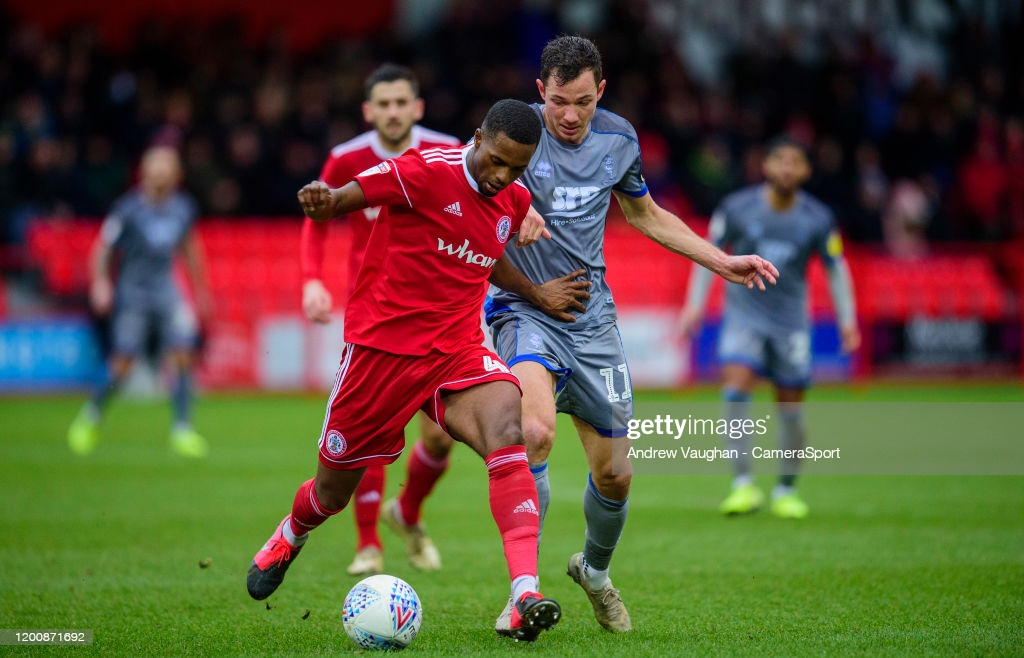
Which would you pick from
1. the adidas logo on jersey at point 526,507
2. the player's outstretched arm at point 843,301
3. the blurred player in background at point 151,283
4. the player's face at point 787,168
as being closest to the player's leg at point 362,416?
the adidas logo on jersey at point 526,507

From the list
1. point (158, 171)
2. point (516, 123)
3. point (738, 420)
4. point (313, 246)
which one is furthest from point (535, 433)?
point (158, 171)

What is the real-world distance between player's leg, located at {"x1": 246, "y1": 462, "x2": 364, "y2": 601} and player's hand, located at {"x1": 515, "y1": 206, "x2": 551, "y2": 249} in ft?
4.06

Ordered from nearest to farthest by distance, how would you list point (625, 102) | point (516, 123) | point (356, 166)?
point (516, 123)
point (356, 166)
point (625, 102)

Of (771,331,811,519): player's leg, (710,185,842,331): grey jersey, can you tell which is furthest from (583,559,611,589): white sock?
(710,185,842,331): grey jersey

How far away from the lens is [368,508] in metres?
6.95

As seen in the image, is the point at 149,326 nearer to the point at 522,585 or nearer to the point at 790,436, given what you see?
the point at 790,436

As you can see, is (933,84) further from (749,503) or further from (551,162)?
(551,162)

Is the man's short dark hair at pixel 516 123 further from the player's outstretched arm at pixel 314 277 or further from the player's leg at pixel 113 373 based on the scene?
the player's leg at pixel 113 373

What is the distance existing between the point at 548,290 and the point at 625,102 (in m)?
15.6

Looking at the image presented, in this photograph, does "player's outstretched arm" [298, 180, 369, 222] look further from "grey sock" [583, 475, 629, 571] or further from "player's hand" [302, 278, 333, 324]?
"grey sock" [583, 475, 629, 571]

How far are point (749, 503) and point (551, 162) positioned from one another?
4.23 m

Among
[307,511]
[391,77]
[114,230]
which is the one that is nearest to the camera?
[307,511]

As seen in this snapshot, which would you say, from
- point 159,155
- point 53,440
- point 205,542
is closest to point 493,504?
point 205,542

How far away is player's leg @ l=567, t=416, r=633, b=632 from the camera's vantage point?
17.7 feet
